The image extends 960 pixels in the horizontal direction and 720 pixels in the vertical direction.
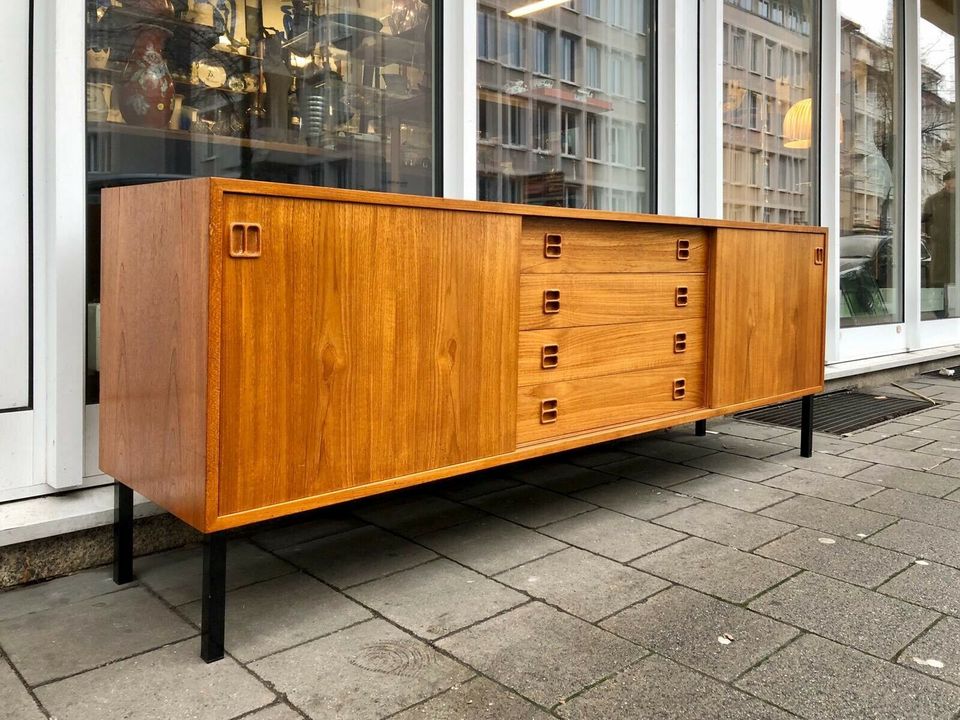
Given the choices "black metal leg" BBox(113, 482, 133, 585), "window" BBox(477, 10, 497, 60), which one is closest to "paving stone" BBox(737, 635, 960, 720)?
"black metal leg" BBox(113, 482, 133, 585)

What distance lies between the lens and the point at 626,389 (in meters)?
3.00

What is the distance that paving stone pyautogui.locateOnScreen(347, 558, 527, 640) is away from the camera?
2.16 metres

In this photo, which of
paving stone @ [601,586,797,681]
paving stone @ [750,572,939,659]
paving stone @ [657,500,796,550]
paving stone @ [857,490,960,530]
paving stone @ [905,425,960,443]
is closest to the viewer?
paving stone @ [601,586,797,681]

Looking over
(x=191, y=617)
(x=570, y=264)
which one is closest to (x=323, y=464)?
(x=191, y=617)

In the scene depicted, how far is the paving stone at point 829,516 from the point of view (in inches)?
116

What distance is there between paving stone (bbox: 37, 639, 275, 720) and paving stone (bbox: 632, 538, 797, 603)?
1.23 meters

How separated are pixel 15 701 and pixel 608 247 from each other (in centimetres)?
Answer: 208

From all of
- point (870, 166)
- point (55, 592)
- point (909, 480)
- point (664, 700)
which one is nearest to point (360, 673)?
point (664, 700)

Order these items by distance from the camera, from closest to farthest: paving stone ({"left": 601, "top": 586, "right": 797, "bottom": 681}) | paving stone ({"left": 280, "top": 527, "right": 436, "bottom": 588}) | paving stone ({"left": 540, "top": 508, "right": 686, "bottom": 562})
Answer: paving stone ({"left": 601, "top": 586, "right": 797, "bottom": 681})
paving stone ({"left": 280, "top": 527, "right": 436, "bottom": 588})
paving stone ({"left": 540, "top": 508, "right": 686, "bottom": 562})

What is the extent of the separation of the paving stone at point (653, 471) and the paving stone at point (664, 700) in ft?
5.48

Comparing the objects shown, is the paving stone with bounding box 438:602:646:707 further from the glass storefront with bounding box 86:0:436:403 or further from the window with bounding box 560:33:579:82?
the window with bounding box 560:33:579:82

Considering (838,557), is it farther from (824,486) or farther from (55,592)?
(55,592)

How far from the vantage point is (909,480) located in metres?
3.61

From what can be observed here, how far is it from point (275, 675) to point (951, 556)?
81.9 inches
